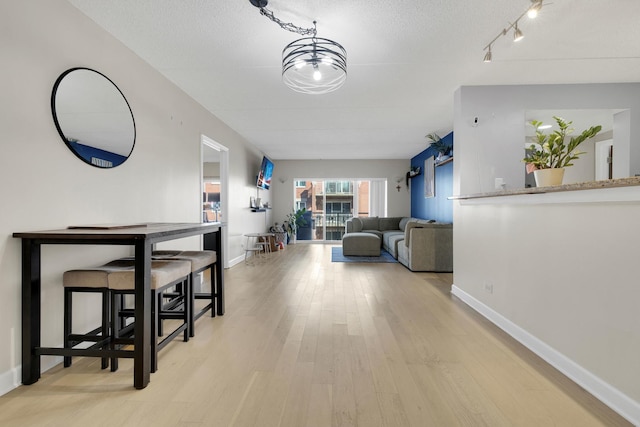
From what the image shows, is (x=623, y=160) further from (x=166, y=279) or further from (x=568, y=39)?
(x=166, y=279)

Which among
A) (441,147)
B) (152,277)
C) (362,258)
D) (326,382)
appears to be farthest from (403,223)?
(152,277)

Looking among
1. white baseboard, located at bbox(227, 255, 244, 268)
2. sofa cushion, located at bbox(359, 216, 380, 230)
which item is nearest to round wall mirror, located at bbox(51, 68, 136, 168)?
white baseboard, located at bbox(227, 255, 244, 268)

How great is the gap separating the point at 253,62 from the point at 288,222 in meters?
5.91

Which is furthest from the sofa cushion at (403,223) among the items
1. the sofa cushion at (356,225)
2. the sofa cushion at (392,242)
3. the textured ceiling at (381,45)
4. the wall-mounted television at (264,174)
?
the textured ceiling at (381,45)

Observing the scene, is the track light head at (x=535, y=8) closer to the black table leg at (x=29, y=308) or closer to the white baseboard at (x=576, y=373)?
the white baseboard at (x=576, y=373)

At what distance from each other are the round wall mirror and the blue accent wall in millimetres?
4835

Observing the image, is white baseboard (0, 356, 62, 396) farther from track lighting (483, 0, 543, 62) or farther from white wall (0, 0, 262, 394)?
track lighting (483, 0, 543, 62)

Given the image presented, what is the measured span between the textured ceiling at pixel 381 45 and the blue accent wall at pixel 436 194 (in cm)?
171

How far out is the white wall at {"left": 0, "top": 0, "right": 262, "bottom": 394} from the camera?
1.65m

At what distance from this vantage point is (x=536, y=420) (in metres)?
1.41

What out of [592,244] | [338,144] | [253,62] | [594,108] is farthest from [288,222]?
[592,244]

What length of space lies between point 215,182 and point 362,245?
4909 mm

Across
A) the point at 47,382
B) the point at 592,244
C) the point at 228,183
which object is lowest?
the point at 47,382

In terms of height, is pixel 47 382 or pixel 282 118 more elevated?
pixel 282 118
